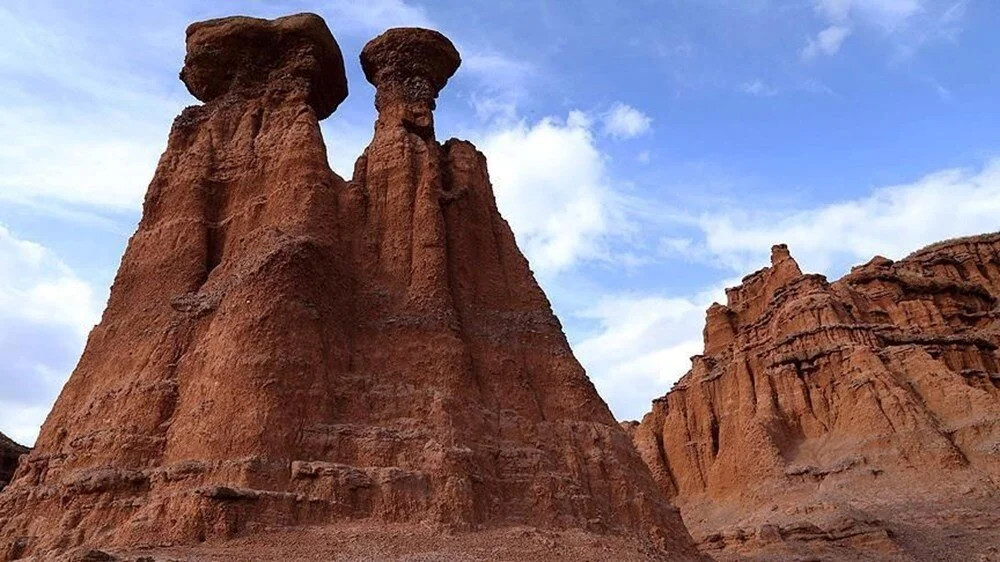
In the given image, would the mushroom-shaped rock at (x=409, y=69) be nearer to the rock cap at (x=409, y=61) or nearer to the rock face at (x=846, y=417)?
the rock cap at (x=409, y=61)

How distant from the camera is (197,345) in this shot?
888 inches

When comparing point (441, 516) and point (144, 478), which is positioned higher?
point (144, 478)

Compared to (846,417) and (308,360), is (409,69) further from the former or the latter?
(846,417)

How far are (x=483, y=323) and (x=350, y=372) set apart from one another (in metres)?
5.19

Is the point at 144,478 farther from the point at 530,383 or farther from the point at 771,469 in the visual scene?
the point at 771,469

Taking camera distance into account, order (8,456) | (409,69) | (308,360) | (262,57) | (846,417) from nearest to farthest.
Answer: (308,360) < (262,57) < (409,69) < (8,456) < (846,417)

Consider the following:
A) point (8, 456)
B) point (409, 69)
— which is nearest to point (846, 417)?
point (409, 69)

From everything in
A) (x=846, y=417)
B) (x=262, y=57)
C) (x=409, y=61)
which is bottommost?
(x=846, y=417)

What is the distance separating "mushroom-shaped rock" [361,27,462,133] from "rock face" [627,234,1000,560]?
80.0 ft

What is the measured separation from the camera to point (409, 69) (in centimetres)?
3256

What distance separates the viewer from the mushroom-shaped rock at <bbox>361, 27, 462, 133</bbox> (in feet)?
103

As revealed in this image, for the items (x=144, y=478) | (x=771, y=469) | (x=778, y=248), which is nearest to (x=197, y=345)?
(x=144, y=478)

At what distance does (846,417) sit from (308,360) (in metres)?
39.0

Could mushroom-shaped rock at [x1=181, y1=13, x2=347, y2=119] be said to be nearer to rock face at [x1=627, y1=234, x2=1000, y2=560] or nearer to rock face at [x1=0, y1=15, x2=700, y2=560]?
rock face at [x1=0, y1=15, x2=700, y2=560]
